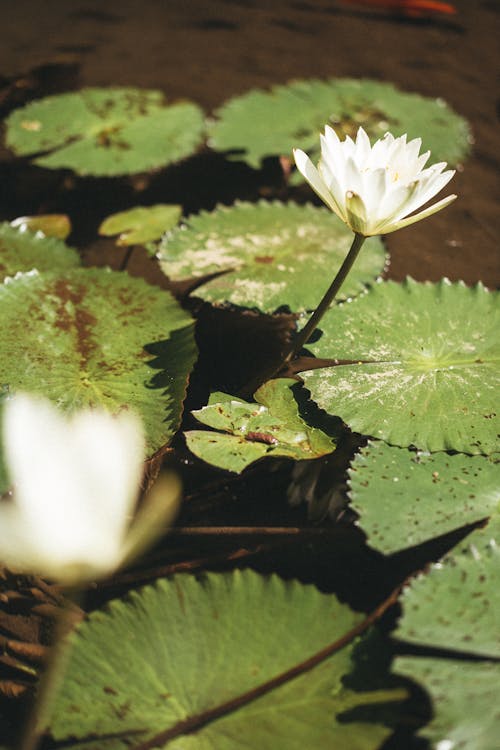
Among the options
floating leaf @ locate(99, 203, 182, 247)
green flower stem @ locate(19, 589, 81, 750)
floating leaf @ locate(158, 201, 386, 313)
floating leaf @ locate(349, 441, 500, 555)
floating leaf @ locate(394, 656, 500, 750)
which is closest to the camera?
floating leaf @ locate(394, 656, 500, 750)

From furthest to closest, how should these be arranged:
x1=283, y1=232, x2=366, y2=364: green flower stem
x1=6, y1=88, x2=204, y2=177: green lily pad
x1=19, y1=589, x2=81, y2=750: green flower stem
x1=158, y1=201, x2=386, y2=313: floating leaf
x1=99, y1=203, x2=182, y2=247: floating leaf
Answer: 1. x1=6, y1=88, x2=204, y2=177: green lily pad
2. x1=99, y1=203, x2=182, y2=247: floating leaf
3. x1=158, y1=201, x2=386, y2=313: floating leaf
4. x1=283, y1=232, x2=366, y2=364: green flower stem
5. x1=19, y1=589, x2=81, y2=750: green flower stem

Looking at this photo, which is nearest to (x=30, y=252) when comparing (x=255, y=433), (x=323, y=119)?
(x=255, y=433)

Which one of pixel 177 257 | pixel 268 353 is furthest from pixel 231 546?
pixel 177 257

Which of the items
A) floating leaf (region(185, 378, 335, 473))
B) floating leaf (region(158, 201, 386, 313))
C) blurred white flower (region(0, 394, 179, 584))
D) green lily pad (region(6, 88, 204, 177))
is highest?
green lily pad (region(6, 88, 204, 177))

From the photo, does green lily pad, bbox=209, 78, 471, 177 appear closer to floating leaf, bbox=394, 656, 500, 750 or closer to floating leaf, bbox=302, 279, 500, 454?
floating leaf, bbox=302, 279, 500, 454

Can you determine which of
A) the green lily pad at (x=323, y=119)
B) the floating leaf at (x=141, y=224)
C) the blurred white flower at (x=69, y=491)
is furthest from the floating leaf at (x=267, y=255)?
the blurred white flower at (x=69, y=491)

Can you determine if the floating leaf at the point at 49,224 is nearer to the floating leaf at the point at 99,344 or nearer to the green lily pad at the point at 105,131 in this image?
the green lily pad at the point at 105,131

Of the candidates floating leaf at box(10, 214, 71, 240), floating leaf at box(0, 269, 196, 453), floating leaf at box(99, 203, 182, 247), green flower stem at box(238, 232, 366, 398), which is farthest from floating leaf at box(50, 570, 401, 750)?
floating leaf at box(10, 214, 71, 240)

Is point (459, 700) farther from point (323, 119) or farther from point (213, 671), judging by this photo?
point (323, 119)
